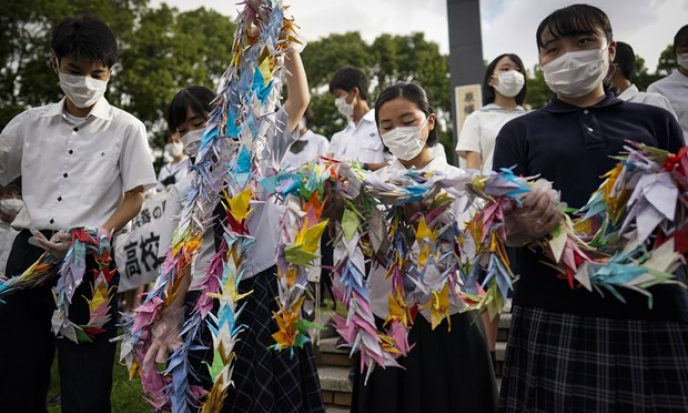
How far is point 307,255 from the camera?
1.62 meters

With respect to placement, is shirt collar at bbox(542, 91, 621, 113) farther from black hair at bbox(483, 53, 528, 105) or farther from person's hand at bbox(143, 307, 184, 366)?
black hair at bbox(483, 53, 528, 105)

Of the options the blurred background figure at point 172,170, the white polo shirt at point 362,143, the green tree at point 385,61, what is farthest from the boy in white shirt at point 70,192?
the green tree at point 385,61

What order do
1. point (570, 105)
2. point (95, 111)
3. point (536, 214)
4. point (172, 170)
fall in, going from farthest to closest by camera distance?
1. point (172, 170)
2. point (95, 111)
3. point (570, 105)
4. point (536, 214)

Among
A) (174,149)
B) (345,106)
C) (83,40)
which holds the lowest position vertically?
(174,149)

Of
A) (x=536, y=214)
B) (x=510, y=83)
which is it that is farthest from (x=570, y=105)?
(x=510, y=83)

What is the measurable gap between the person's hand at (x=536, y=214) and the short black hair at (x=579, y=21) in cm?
69

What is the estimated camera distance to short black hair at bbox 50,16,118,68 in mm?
2613

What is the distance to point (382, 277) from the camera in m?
2.24

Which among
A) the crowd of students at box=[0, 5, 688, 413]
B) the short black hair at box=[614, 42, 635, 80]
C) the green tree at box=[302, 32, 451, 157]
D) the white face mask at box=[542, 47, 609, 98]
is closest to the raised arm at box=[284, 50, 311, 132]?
the crowd of students at box=[0, 5, 688, 413]

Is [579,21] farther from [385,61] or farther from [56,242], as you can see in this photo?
[385,61]

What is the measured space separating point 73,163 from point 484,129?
8.82 feet

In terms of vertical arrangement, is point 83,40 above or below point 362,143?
above

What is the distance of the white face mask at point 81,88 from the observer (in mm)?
2639

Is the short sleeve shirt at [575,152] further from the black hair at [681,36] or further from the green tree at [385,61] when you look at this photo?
the green tree at [385,61]
